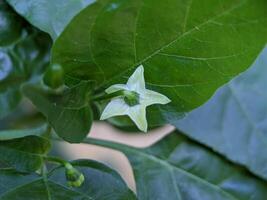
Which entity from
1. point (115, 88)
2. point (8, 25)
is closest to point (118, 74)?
point (115, 88)

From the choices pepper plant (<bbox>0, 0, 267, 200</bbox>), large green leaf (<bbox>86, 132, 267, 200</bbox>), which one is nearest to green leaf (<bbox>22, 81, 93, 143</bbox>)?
pepper plant (<bbox>0, 0, 267, 200</bbox>)

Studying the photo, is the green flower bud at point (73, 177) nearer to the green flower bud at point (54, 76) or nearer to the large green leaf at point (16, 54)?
the green flower bud at point (54, 76)

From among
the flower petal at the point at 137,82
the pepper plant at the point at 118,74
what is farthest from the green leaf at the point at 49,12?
the flower petal at the point at 137,82

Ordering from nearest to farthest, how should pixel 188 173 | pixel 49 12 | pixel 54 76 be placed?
pixel 54 76 → pixel 49 12 → pixel 188 173

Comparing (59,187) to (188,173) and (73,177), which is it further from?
(188,173)

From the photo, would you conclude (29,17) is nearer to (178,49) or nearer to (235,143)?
(178,49)

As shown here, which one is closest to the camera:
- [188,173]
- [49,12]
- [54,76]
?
[54,76]

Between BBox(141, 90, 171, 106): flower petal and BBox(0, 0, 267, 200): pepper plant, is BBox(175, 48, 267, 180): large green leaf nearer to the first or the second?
BBox(0, 0, 267, 200): pepper plant
